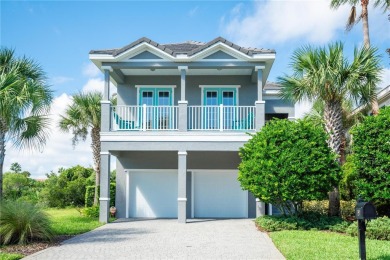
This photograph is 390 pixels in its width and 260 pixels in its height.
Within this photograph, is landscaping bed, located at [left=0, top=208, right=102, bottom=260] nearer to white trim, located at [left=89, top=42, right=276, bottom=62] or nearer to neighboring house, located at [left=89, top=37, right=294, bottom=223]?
neighboring house, located at [left=89, top=37, right=294, bottom=223]

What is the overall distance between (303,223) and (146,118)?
784cm

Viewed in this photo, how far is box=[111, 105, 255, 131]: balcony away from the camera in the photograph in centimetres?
1892

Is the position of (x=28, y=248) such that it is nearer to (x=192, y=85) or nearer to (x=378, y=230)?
(x=378, y=230)

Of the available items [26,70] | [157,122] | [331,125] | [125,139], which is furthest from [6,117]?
[331,125]

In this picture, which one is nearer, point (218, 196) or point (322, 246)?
point (322, 246)

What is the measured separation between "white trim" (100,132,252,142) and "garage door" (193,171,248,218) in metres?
3.07

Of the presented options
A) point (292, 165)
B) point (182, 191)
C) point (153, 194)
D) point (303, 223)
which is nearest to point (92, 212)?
point (153, 194)

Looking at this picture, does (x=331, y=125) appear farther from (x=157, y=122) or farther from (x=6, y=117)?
(x=6, y=117)

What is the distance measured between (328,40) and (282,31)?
2833 mm

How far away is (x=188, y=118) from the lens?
64.2 ft

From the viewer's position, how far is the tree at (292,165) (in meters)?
14.7

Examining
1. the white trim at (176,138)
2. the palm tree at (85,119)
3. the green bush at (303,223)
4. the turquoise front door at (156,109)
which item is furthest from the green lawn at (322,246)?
the palm tree at (85,119)

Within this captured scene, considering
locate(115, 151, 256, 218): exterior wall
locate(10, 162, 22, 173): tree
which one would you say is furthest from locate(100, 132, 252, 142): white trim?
locate(10, 162, 22, 173): tree

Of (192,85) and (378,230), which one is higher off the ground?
(192,85)
